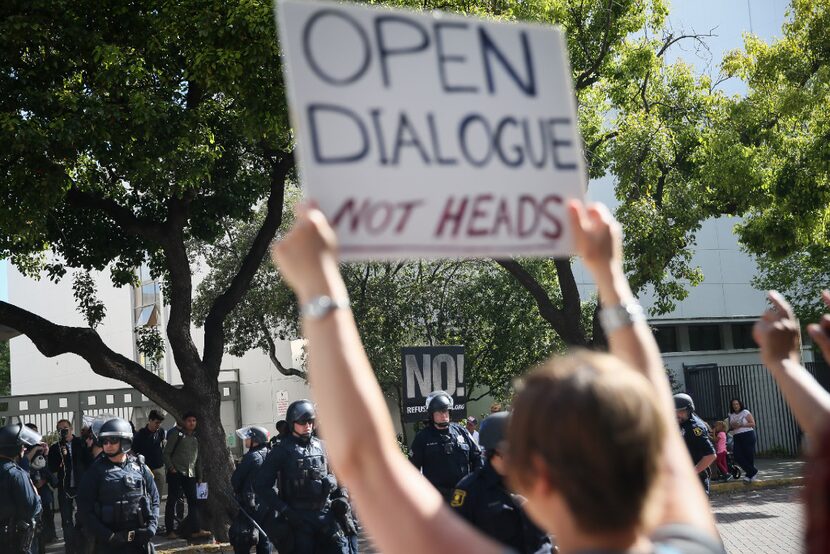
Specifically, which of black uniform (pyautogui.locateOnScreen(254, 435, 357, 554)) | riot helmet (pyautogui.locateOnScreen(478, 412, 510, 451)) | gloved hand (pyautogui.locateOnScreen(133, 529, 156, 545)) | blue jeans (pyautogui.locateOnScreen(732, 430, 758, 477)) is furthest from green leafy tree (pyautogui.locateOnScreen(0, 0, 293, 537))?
blue jeans (pyautogui.locateOnScreen(732, 430, 758, 477))

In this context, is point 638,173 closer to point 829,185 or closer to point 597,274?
point 829,185

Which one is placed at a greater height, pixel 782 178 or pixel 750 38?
pixel 750 38

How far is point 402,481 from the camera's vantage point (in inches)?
63.4

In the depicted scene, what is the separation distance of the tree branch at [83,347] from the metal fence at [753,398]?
14.5m

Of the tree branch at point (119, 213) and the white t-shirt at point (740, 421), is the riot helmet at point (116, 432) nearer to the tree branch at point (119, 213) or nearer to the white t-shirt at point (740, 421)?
the tree branch at point (119, 213)

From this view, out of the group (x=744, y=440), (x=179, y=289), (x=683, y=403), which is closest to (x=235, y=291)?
(x=179, y=289)

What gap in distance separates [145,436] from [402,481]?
16.1 metres

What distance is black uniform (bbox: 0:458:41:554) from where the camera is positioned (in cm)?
959

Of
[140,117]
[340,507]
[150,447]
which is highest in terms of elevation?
[140,117]

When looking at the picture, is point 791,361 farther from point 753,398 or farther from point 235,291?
point 753,398

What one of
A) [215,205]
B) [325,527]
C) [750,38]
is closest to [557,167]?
[325,527]

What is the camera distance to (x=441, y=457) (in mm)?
10398

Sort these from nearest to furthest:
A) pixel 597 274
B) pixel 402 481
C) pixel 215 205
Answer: pixel 402 481
pixel 597 274
pixel 215 205

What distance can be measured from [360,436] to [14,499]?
905 cm
